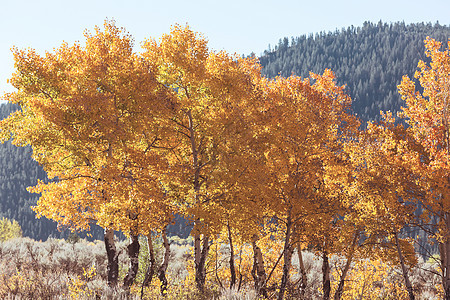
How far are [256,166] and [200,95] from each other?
3589 millimetres

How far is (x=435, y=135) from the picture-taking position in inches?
596

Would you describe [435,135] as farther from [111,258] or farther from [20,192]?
[20,192]

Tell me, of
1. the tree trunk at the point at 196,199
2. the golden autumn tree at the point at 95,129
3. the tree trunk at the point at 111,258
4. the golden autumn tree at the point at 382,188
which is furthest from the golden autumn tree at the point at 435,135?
the tree trunk at the point at 111,258

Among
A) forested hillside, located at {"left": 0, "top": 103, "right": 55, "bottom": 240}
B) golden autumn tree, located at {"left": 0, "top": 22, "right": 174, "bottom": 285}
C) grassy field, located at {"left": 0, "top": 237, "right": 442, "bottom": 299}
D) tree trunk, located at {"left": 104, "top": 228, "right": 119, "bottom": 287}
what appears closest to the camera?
golden autumn tree, located at {"left": 0, "top": 22, "right": 174, "bottom": 285}

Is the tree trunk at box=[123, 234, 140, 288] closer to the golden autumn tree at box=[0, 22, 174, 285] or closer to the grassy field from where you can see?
the golden autumn tree at box=[0, 22, 174, 285]

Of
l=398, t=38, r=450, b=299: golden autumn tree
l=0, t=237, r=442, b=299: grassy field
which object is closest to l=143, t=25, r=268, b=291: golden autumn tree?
l=0, t=237, r=442, b=299: grassy field

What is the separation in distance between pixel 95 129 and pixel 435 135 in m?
12.9

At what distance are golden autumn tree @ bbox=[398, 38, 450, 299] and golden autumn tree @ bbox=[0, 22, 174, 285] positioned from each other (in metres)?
9.41

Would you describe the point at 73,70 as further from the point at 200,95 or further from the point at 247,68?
the point at 247,68

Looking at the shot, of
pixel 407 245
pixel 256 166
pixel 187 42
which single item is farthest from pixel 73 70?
pixel 407 245

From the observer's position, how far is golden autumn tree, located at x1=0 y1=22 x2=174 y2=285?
12.1 m

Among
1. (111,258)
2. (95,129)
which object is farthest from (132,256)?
(95,129)

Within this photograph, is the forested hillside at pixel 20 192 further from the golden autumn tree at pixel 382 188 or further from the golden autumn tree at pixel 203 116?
the golden autumn tree at pixel 382 188

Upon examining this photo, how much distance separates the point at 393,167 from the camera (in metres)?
14.8
